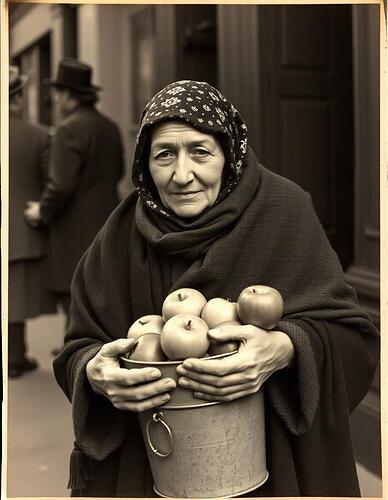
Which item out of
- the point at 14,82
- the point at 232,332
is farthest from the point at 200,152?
the point at 14,82

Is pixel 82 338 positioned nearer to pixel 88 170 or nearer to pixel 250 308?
pixel 250 308

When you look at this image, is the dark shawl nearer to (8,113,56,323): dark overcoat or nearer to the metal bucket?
the metal bucket

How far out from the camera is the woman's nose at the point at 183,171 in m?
1.77

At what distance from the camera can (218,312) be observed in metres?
1.73

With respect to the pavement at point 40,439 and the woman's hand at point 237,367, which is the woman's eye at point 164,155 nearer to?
the woman's hand at point 237,367

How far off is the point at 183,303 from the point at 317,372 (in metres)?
0.35

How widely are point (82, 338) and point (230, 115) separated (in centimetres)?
64

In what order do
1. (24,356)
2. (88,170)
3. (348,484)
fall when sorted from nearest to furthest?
(348,484)
(88,170)
(24,356)

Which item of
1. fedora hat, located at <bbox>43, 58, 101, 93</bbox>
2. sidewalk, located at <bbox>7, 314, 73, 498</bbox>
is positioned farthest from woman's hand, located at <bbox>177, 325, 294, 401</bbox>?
fedora hat, located at <bbox>43, 58, 101, 93</bbox>

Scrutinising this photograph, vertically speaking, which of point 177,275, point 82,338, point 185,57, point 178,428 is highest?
point 185,57

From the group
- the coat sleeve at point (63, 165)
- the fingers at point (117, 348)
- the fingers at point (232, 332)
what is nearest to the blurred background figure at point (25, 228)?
the coat sleeve at point (63, 165)

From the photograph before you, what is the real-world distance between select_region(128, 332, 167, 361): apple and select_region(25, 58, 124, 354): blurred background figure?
3.55 metres

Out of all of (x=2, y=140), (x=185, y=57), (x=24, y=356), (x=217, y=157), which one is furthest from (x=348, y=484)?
(x=185, y=57)

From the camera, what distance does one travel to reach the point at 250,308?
1.67 m
